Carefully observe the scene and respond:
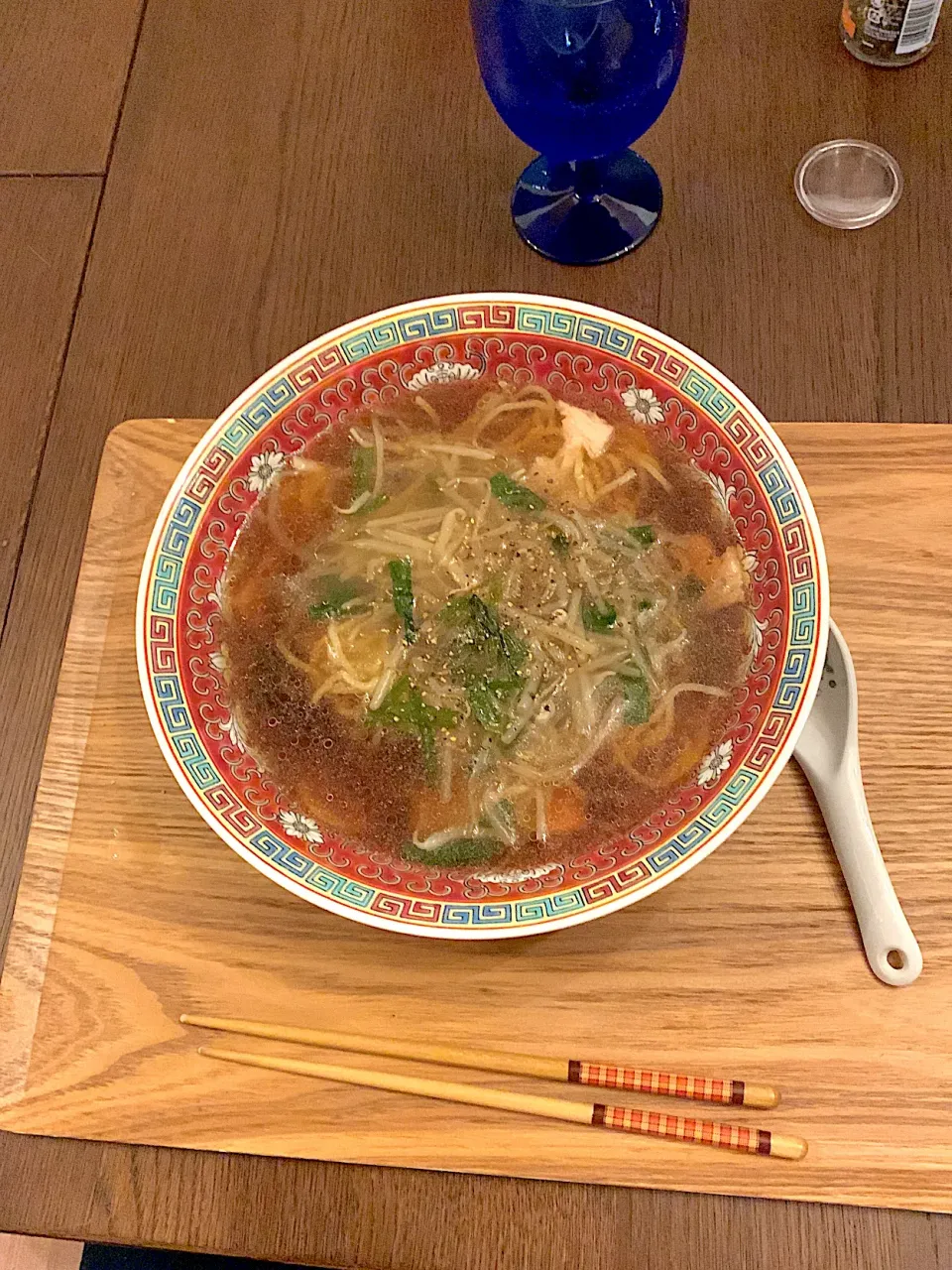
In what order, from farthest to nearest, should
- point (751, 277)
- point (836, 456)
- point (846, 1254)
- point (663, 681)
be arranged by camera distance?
point (751, 277) < point (836, 456) < point (663, 681) < point (846, 1254)

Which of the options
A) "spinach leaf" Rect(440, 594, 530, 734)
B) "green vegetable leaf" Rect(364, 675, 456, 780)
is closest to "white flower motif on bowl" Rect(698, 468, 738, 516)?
"spinach leaf" Rect(440, 594, 530, 734)

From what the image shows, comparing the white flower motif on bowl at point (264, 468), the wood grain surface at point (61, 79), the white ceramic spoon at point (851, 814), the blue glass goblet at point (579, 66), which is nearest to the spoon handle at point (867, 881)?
the white ceramic spoon at point (851, 814)

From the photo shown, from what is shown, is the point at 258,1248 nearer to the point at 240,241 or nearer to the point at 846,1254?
the point at 846,1254

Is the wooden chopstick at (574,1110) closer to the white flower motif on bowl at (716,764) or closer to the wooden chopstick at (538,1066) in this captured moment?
the wooden chopstick at (538,1066)

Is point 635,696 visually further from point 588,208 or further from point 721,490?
point 588,208

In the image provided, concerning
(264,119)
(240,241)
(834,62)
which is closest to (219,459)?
(240,241)

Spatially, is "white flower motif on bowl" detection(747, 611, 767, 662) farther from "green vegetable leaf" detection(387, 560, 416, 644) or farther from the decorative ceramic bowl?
"green vegetable leaf" detection(387, 560, 416, 644)
